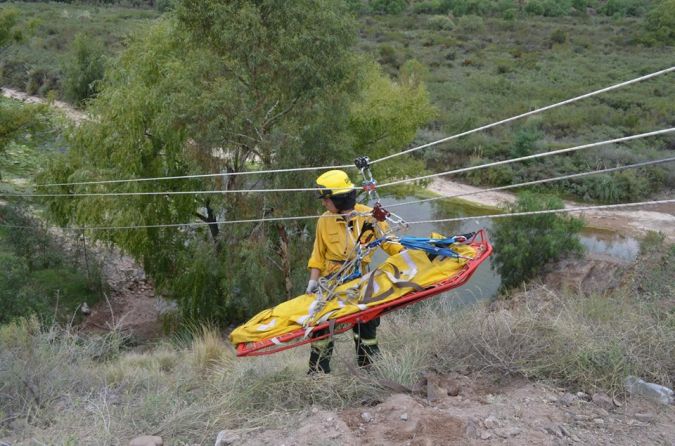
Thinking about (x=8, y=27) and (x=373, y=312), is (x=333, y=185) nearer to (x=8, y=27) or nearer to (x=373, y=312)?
(x=373, y=312)

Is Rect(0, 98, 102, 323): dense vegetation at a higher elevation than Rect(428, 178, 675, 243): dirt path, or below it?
higher

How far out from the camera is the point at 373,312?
14.5 feet

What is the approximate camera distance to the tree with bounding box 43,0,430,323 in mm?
10391

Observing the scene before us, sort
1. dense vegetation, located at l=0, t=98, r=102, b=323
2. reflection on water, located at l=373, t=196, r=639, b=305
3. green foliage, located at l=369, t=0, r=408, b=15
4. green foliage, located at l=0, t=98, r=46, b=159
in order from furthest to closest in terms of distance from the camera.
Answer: green foliage, located at l=369, t=0, r=408, b=15, reflection on water, located at l=373, t=196, r=639, b=305, dense vegetation, located at l=0, t=98, r=102, b=323, green foliage, located at l=0, t=98, r=46, b=159

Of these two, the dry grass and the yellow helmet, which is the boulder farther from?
the yellow helmet

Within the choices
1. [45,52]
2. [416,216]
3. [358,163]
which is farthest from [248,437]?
[45,52]

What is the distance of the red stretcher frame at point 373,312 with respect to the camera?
13.9 ft

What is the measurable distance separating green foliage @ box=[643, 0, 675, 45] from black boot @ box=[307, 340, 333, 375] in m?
49.6

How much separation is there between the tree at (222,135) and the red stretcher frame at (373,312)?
600 centimetres

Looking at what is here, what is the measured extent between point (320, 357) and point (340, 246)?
2.83 feet

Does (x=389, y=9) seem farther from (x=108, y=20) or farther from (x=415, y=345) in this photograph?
(x=415, y=345)

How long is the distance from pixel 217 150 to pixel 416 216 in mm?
10933

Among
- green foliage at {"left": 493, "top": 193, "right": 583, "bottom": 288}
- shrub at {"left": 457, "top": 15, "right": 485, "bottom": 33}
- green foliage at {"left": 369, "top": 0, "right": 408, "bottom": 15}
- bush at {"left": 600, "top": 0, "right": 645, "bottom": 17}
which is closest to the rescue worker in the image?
green foliage at {"left": 493, "top": 193, "right": 583, "bottom": 288}

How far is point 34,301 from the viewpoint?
12.3 m
